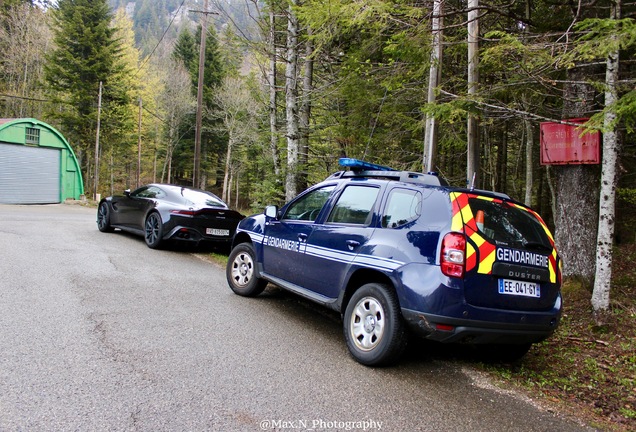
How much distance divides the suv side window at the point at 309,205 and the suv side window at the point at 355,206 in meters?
0.29

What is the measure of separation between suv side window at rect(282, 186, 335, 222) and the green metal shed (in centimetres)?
2680

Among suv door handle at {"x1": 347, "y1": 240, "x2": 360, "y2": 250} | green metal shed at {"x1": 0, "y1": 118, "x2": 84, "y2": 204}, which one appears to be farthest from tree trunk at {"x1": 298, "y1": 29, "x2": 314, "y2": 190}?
green metal shed at {"x1": 0, "y1": 118, "x2": 84, "y2": 204}

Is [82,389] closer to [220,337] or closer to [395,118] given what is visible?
[220,337]

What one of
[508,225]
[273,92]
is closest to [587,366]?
[508,225]

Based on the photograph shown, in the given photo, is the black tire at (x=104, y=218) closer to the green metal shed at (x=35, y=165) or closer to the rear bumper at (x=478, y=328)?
the rear bumper at (x=478, y=328)

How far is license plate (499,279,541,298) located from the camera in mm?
→ 3684

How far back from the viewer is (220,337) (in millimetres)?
4441

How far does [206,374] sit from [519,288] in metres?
2.70

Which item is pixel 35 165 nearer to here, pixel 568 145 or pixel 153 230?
pixel 153 230

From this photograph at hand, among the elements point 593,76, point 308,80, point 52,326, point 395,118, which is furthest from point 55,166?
point 593,76

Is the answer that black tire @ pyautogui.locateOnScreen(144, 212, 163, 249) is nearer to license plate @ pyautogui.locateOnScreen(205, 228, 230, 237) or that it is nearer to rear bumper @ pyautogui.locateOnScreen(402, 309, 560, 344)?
license plate @ pyautogui.locateOnScreen(205, 228, 230, 237)

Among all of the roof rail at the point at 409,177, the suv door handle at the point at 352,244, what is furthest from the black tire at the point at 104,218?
the suv door handle at the point at 352,244

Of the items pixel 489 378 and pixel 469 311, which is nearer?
pixel 469 311

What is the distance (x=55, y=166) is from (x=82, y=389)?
99.5 ft
